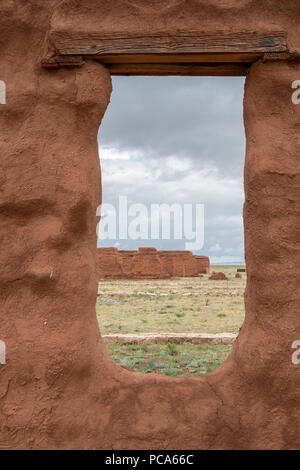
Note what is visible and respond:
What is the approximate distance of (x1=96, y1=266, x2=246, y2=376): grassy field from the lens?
520 centimetres

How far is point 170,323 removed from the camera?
873cm

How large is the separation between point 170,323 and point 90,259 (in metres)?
6.29

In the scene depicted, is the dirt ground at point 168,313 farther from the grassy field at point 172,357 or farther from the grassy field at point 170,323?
the grassy field at point 172,357

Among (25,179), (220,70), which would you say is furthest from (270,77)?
(25,179)

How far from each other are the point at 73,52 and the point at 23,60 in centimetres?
39

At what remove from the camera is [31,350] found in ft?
8.57

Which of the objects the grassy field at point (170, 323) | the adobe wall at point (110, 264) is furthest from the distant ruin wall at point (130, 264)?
the grassy field at point (170, 323)

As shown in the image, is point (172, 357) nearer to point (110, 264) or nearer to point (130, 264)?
point (110, 264)

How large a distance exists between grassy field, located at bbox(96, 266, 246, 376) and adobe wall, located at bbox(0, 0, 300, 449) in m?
2.10

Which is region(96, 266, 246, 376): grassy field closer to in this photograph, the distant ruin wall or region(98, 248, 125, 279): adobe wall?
region(98, 248, 125, 279): adobe wall

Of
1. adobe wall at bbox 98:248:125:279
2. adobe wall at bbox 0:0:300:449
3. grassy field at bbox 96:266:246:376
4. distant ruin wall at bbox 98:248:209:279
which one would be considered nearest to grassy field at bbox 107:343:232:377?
grassy field at bbox 96:266:246:376

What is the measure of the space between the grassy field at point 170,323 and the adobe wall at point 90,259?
2096 millimetres

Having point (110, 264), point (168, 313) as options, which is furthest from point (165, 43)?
point (110, 264)
